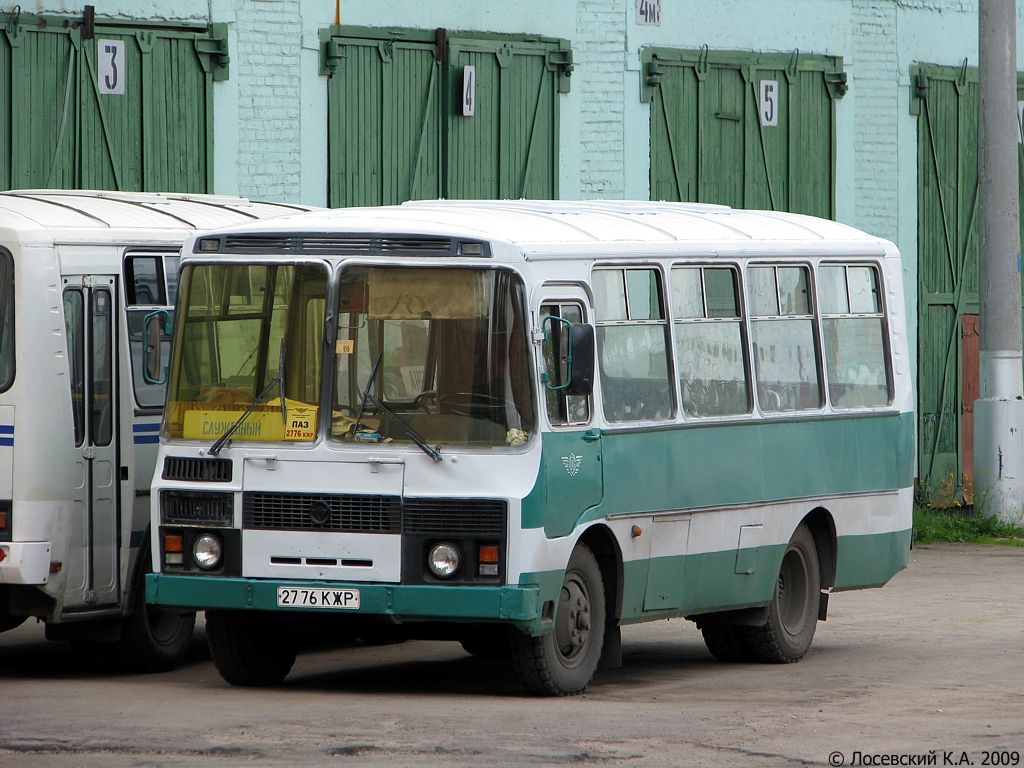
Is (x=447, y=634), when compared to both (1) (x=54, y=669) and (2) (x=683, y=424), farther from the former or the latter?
(1) (x=54, y=669)

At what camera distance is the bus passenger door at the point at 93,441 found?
1238cm

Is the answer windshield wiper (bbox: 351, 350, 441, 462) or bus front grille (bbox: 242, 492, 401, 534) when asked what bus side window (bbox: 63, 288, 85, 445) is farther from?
windshield wiper (bbox: 351, 350, 441, 462)

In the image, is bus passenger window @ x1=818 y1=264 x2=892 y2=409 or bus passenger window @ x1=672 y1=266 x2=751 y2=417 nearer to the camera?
bus passenger window @ x1=672 y1=266 x2=751 y2=417

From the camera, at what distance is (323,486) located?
1140 cm

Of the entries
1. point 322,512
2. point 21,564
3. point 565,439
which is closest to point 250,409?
point 322,512

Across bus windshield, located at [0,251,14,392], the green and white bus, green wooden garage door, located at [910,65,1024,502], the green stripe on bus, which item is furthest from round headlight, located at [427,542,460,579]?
green wooden garage door, located at [910,65,1024,502]

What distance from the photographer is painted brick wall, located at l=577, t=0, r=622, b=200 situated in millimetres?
22594

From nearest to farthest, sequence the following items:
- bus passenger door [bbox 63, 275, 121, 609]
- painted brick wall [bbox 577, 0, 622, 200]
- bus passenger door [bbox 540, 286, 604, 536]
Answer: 1. bus passenger door [bbox 540, 286, 604, 536]
2. bus passenger door [bbox 63, 275, 121, 609]
3. painted brick wall [bbox 577, 0, 622, 200]

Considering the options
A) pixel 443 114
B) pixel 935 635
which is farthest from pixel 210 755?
pixel 443 114

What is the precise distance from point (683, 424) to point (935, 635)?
3537mm

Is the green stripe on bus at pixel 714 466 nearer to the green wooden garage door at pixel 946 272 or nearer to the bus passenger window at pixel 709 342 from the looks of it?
the bus passenger window at pixel 709 342

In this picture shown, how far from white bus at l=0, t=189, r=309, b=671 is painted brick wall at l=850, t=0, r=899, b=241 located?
13.4 m

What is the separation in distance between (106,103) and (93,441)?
7358mm

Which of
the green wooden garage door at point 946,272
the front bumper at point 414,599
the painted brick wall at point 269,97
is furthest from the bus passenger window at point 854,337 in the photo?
the green wooden garage door at point 946,272
